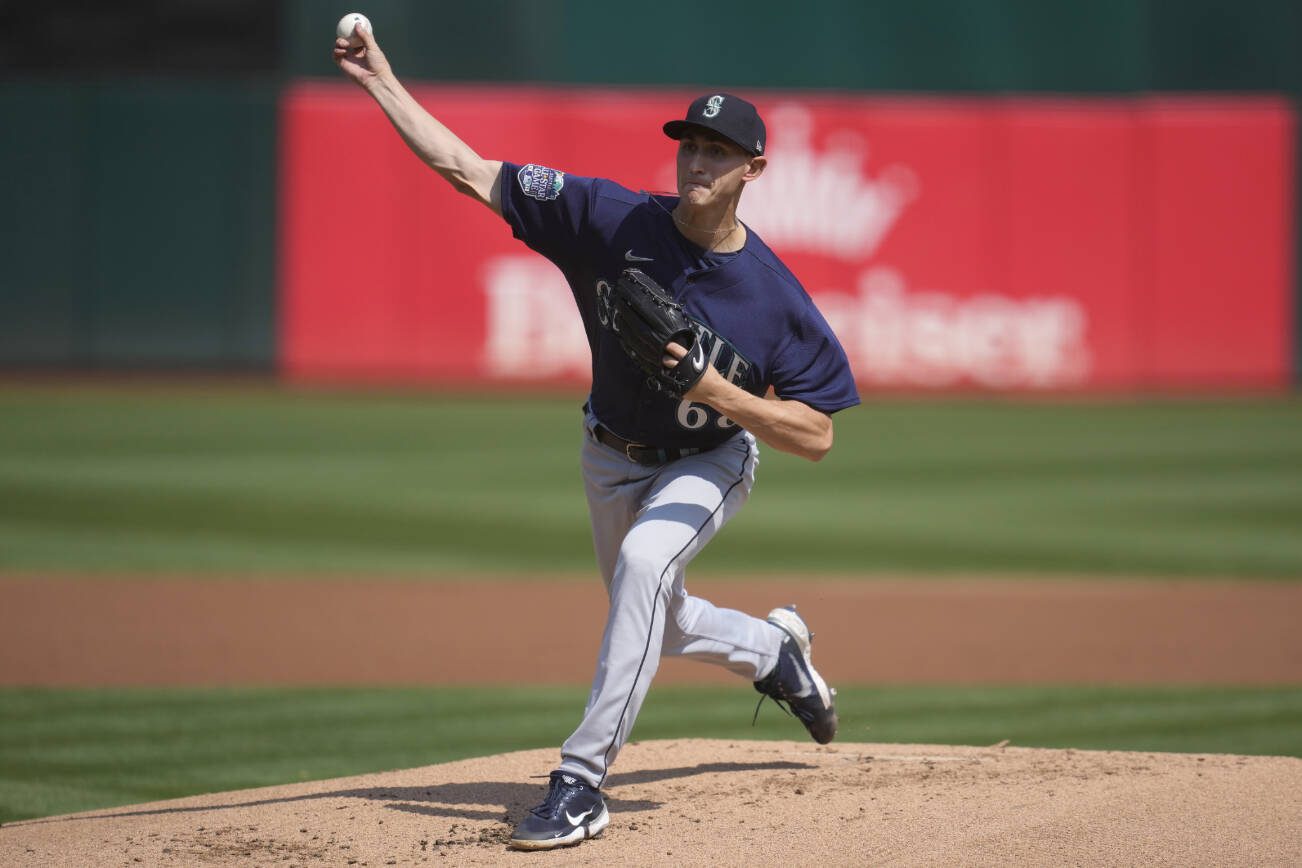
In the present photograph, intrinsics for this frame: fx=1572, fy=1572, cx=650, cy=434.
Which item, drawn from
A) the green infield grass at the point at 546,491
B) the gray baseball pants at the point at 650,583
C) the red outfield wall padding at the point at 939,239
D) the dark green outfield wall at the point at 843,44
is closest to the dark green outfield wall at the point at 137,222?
the red outfield wall padding at the point at 939,239

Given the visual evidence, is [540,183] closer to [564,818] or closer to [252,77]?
[564,818]

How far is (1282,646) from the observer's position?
24.0 feet

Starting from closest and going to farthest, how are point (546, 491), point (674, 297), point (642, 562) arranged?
point (642, 562) → point (674, 297) → point (546, 491)

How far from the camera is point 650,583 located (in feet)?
12.7

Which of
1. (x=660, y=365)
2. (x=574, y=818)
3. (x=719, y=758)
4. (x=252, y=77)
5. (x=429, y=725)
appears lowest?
(x=429, y=725)

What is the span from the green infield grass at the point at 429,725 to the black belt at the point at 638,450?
1596 mm

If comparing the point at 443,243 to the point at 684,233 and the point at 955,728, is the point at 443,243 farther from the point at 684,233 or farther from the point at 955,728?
the point at 684,233

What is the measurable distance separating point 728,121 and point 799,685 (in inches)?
66.7

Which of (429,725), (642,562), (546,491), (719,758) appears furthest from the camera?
(546,491)

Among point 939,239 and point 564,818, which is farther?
point 939,239

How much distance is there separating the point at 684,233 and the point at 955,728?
2576mm

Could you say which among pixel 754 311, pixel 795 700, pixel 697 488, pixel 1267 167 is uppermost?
pixel 1267 167

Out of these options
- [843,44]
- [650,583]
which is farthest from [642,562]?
[843,44]

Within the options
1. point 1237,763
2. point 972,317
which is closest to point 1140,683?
point 1237,763
